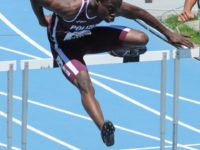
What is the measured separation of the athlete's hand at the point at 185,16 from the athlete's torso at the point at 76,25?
Result: 770 centimetres

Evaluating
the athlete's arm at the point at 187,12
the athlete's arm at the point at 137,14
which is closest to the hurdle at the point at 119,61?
the athlete's arm at the point at 137,14

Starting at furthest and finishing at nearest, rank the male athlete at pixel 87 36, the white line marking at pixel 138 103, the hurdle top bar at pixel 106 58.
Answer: the white line marking at pixel 138 103
the hurdle top bar at pixel 106 58
the male athlete at pixel 87 36

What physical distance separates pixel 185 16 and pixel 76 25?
812 centimetres

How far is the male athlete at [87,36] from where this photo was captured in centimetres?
745

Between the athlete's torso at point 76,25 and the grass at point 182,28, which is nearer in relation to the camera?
the athlete's torso at point 76,25

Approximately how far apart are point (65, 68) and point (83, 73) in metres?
0.20

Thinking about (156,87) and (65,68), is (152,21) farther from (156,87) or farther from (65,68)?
(156,87)

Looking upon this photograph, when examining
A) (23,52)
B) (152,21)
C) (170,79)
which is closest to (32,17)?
(23,52)

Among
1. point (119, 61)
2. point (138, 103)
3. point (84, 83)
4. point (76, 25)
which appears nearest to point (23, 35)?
point (138, 103)

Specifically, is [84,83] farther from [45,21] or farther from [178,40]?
[178,40]

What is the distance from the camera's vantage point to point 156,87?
42.8ft

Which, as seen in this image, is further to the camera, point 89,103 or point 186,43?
point 186,43

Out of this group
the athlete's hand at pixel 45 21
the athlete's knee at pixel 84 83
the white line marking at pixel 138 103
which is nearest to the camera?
the athlete's knee at pixel 84 83

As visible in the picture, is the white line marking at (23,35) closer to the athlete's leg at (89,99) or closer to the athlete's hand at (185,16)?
the athlete's hand at (185,16)
